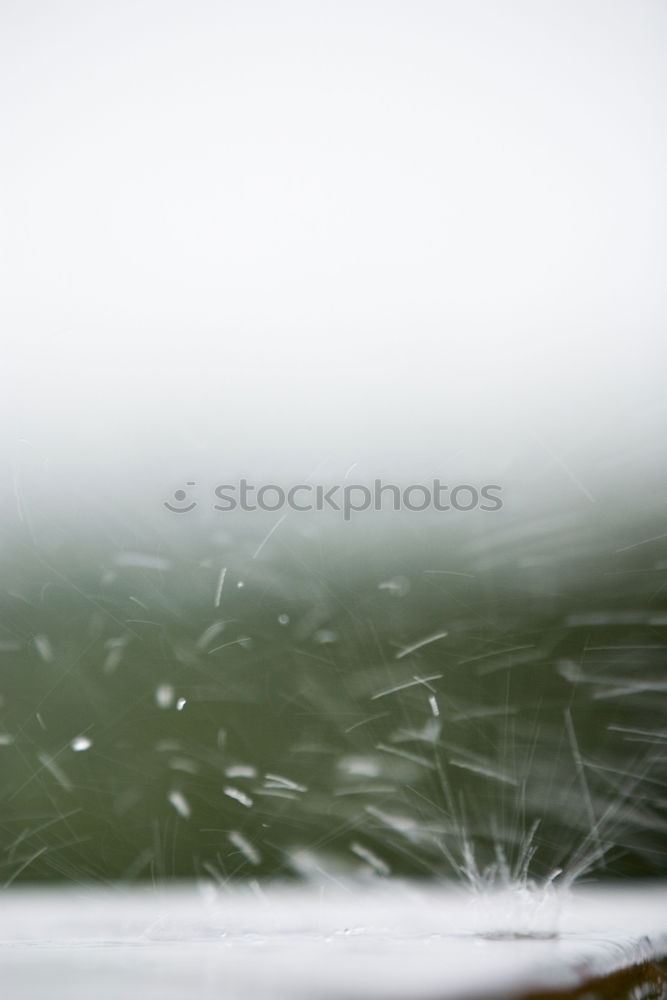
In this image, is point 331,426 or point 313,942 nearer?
point 313,942

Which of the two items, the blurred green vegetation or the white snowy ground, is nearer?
the white snowy ground

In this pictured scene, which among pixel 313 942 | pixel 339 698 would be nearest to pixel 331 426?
pixel 339 698

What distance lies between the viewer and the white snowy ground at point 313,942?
0.57m

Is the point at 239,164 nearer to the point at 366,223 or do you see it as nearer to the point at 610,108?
the point at 366,223

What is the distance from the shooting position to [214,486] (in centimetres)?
101

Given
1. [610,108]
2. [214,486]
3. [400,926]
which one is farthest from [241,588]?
[610,108]

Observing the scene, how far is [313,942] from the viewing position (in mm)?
856

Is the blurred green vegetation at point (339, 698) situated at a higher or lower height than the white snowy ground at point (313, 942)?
higher

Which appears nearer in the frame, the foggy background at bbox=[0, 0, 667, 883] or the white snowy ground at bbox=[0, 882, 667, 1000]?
the white snowy ground at bbox=[0, 882, 667, 1000]

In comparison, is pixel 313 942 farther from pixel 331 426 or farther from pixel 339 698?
pixel 331 426

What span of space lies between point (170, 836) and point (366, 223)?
68 centimetres

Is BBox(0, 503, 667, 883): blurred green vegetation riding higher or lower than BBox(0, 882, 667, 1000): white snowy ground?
higher

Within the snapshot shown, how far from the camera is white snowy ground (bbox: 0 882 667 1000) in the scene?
0.57 m

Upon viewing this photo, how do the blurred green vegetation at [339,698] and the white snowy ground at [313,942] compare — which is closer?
the white snowy ground at [313,942]
